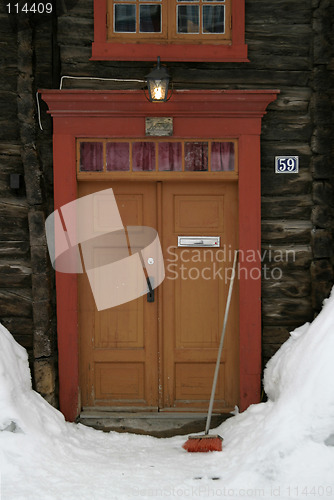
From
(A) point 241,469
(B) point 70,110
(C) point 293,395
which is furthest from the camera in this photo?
(B) point 70,110

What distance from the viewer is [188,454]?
4.26m

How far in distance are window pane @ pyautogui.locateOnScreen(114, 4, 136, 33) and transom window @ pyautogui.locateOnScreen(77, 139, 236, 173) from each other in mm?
1069

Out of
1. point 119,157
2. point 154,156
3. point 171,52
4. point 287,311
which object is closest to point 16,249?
point 119,157

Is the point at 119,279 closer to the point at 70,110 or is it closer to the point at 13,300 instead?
the point at 13,300

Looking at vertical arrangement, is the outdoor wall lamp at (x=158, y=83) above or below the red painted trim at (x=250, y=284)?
above

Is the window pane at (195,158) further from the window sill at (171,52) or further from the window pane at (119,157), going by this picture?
the window sill at (171,52)

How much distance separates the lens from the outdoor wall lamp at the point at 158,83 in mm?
4449

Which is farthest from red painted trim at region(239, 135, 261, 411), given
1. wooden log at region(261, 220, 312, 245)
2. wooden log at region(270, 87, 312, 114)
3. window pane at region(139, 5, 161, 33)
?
window pane at region(139, 5, 161, 33)

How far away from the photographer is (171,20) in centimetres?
482

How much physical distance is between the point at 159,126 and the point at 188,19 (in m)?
1.08

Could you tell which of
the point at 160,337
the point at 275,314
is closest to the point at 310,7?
the point at 275,314

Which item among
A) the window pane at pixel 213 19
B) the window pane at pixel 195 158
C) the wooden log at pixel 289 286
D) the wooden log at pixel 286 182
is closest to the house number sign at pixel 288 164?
the wooden log at pixel 286 182

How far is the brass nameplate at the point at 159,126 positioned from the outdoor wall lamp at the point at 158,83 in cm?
25

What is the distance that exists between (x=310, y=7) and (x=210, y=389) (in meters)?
3.74
